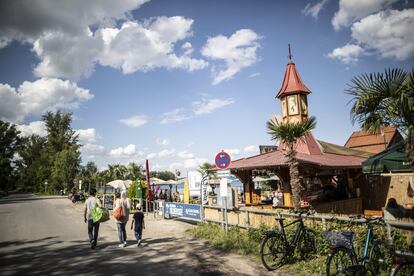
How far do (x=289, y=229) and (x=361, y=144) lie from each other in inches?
1395

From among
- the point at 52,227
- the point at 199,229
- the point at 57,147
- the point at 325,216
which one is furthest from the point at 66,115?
the point at 325,216

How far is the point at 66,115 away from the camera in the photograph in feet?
228

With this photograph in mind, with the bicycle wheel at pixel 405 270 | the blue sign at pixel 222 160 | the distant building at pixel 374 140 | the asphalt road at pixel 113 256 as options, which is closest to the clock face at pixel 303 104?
the blue sign at pixel 222 160

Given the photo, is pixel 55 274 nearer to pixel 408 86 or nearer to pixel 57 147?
pixel 408 86

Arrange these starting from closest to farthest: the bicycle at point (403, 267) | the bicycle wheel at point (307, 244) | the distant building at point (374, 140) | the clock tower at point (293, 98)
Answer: the bicycle at point (403, 267) → the bicycle wheel at point (307, 244) → the clock tower at point (293, 98) → the distant building at point (374, 140)

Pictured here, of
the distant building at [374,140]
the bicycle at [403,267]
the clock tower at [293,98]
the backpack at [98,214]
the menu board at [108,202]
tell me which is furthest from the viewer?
the distant building at [374,140]

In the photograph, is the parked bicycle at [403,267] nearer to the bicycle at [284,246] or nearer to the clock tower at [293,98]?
the bicycle at [284,246]

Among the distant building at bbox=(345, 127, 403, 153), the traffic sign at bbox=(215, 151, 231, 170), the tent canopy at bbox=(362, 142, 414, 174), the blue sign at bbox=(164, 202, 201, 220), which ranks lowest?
the blue sign at bbox=(164, 202, 201, 220)

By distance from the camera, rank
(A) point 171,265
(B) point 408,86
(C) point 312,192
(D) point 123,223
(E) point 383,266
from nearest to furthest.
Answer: (E) point 383,266 < (B) point 408,86 < (A) point 171,265 < (D) point 123,223 < (C) point 312,192

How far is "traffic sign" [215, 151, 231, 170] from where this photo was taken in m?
10.3

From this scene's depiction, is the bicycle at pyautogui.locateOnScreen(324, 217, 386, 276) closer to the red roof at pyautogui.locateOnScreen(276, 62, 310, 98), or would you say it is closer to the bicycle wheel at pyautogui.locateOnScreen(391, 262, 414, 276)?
the bicycle wheel at pyautogui.locateOnScreen(391, 262, 414, 276)

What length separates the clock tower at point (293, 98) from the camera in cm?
2036

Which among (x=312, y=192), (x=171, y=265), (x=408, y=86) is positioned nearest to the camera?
(x=408, y=86)

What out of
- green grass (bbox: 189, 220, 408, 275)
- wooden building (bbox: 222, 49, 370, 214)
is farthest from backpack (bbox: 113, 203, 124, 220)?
wooden building (bbox: 222, 49, 370, 214)
